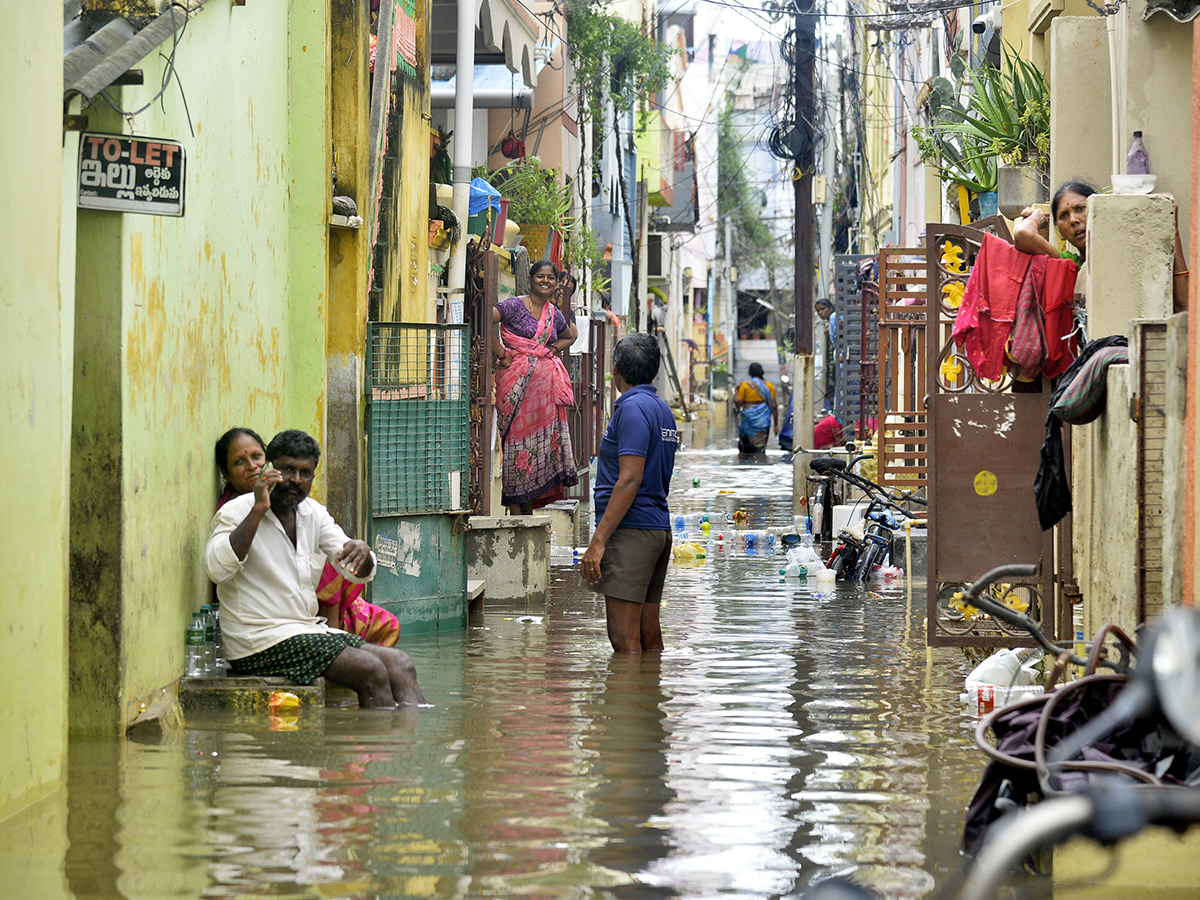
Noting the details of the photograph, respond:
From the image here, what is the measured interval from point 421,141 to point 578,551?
169 inches

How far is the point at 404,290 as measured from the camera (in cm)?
1298

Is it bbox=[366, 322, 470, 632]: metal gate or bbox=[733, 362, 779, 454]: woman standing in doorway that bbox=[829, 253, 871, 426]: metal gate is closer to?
bbox=[733, 362, 779, 454]: woman standing in doorway

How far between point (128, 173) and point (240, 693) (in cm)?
252

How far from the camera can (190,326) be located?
810cm

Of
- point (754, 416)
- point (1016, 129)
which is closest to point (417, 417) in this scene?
point (1016, 129)

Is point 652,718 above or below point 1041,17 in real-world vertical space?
below

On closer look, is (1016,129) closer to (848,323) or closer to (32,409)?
(32,409)

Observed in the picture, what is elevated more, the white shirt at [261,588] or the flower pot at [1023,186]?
the flower pot at [1023,186]

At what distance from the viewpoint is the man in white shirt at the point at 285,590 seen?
25.5 ft

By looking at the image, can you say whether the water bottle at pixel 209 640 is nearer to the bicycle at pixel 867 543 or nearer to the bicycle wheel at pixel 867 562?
the bicycle at pixel 867 543

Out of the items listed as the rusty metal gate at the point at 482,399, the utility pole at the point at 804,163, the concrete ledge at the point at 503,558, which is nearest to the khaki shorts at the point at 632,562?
the concrete ledge at the point at 503,558

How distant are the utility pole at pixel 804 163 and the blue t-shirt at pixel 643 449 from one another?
1416 centimetres

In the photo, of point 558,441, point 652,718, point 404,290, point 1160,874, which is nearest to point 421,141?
point 404,290

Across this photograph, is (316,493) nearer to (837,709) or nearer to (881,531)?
(837,709)
